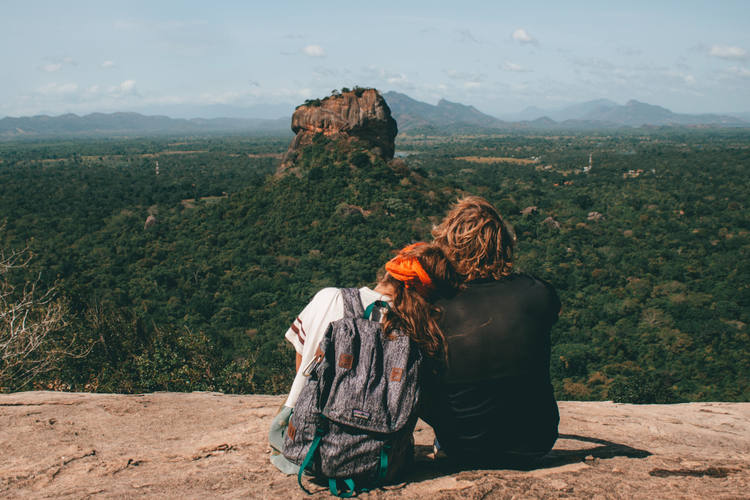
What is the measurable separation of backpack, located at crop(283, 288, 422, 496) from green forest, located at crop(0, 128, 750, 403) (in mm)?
6609

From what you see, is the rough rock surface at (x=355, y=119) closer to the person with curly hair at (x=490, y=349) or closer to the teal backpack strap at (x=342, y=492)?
the person with curly hair at (x=490, y=349)

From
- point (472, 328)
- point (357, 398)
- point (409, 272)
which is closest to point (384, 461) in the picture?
point (357, 398)

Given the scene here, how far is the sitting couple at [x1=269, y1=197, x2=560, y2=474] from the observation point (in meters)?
2.85

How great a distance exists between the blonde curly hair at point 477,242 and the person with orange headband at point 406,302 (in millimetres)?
112

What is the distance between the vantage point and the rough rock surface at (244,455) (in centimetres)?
306

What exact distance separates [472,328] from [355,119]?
98.6 feet

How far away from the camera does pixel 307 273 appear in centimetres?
2486

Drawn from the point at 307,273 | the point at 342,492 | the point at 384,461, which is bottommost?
the point at 307,273

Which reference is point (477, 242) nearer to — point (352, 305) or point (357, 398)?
point (352, 305)

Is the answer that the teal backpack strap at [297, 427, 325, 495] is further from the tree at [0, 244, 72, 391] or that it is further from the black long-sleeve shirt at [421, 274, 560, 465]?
the tree at [0, 244, 72, 391]

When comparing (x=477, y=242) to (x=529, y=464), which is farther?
(x=529, y=464)

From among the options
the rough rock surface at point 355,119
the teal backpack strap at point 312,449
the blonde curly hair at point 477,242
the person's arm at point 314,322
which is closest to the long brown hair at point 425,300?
the blonde curly hair at point 477,242

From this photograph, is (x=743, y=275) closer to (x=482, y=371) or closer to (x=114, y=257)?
(x=482, y=371)

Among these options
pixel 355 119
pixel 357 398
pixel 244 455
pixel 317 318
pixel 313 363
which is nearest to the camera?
pixel 357 398
